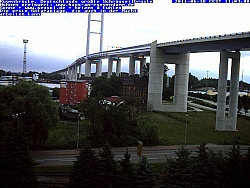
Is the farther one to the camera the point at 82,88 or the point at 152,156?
the point at 82,88

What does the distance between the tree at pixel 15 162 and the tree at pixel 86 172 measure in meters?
1.67

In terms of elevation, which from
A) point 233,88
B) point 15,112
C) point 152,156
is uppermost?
point 233,88

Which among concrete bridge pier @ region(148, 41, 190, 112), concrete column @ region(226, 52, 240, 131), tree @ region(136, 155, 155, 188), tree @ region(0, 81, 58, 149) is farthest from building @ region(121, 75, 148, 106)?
tree @ region(136, 155, 155, 188)

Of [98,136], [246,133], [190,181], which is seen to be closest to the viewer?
[190,181]

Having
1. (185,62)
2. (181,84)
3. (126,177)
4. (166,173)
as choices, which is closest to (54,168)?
(126,177)

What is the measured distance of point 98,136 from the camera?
23.2m

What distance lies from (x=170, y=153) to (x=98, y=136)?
19.1 feet

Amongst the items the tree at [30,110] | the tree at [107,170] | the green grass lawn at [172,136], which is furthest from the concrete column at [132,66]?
the tree at [107,170]

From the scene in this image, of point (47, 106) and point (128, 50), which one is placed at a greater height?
point (128, 50)

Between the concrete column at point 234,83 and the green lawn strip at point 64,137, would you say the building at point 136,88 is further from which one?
the green lawn strip at point 64,137

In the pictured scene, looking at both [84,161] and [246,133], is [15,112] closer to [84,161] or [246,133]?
[84,161]

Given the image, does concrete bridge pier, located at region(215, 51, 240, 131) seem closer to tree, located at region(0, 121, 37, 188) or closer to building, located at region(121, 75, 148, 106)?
building, located at region(121, 75, 148, 106)

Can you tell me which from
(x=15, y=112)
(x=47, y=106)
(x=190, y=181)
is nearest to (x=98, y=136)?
(x=47, y=106)

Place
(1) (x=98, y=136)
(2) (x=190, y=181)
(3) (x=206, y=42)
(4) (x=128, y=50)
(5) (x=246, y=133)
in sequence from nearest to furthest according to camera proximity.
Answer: (2) (x=190, y=181) < (1) (x=98, y=136) < (5) (x=246, y=133) < (3) (x=206, y=42) < (4) (x=128, y=50)
